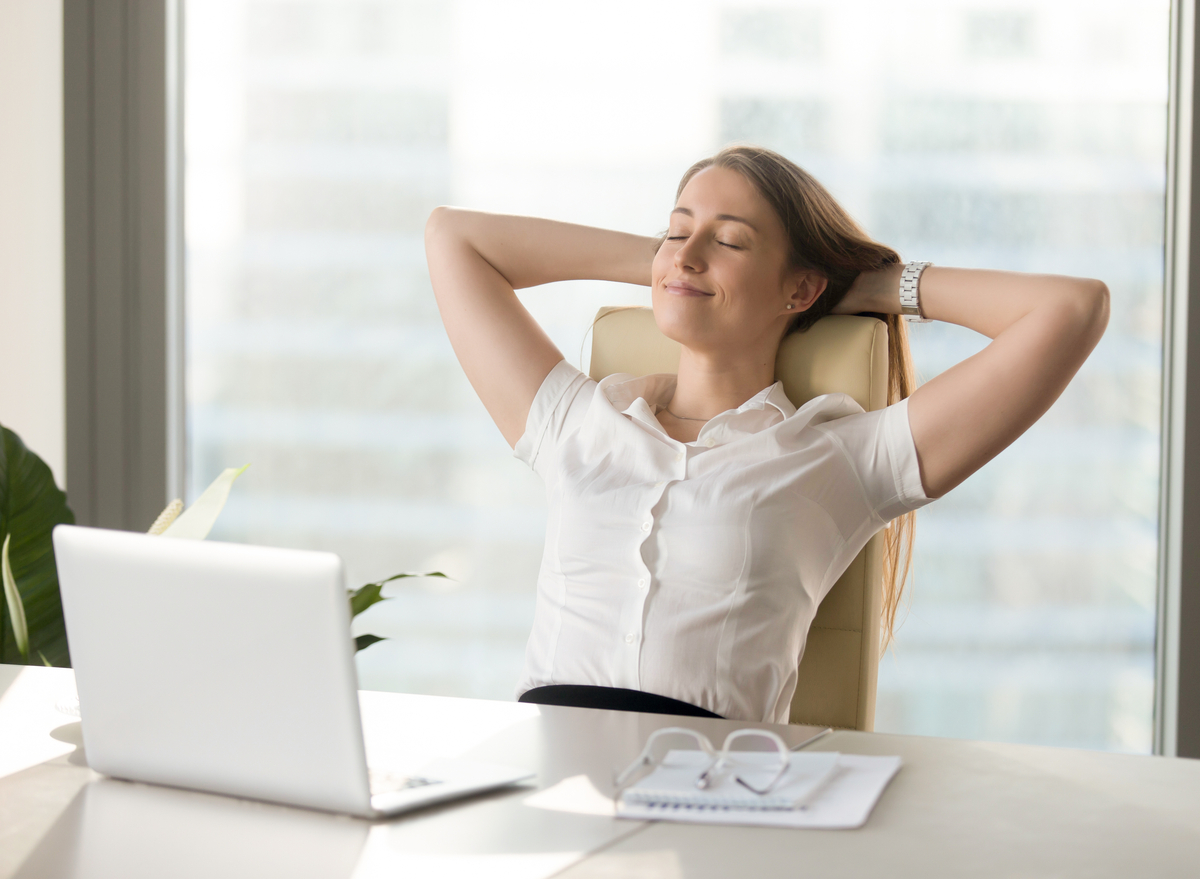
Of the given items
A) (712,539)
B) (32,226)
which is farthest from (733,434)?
(32,226)

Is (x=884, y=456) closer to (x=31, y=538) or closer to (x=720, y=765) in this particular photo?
(x=720, y=765)

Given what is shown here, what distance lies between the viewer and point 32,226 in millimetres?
2254

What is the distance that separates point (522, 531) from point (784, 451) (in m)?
1.05

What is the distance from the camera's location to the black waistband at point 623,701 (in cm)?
126

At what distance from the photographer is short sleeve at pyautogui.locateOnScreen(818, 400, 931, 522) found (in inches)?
54.6

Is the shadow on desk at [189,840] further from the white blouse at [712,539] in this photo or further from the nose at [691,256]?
the nose at [691,256]

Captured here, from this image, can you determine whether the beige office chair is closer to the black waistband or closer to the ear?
the ear

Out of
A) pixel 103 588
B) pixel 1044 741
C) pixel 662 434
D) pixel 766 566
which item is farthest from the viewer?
pixel 1044 741

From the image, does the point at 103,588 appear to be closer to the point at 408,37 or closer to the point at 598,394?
the point at 598,394

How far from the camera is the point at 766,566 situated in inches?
52.7

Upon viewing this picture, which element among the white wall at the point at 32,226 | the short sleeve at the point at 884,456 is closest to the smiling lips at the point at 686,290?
the short sleeve at the point at 884,456

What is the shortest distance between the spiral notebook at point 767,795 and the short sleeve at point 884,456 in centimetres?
65

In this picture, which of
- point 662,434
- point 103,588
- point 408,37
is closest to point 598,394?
point 662,434

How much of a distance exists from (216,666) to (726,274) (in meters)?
0.99
